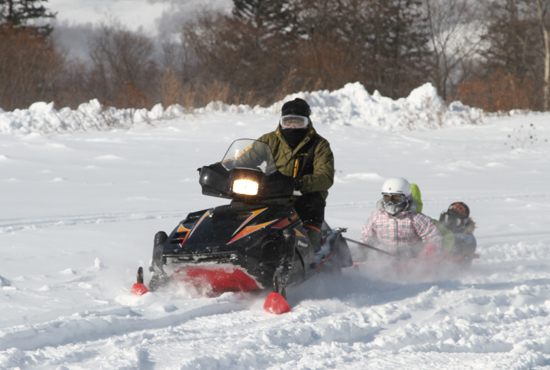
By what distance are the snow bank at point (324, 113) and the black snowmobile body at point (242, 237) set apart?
12.5 metres

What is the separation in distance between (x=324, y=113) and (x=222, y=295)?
15.3m

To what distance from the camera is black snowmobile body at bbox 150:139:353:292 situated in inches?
129

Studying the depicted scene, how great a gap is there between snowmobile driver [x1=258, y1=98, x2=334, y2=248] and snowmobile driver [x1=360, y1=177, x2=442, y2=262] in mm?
1037

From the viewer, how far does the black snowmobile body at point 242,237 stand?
3283mm

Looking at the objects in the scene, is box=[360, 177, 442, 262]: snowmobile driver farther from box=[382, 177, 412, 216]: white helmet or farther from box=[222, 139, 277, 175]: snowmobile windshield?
box=[222, 139, 277, 175]: snowmobile windshield

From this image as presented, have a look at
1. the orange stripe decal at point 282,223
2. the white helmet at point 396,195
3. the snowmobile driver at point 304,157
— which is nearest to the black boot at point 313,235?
the snowmobile driver at point 304,157

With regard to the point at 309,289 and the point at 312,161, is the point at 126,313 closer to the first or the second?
the point at 309,289

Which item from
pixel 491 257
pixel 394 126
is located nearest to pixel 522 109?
pixel 394 126

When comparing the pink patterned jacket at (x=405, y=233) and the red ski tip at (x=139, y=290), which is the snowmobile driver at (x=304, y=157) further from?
the red ski tip at (x=139, y=290)

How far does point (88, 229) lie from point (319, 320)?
139 inches

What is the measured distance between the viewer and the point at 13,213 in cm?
665

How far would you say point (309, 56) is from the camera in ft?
91.2

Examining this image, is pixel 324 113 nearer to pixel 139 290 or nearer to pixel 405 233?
pixel 405 233

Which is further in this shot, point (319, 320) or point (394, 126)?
point (394, 126)
